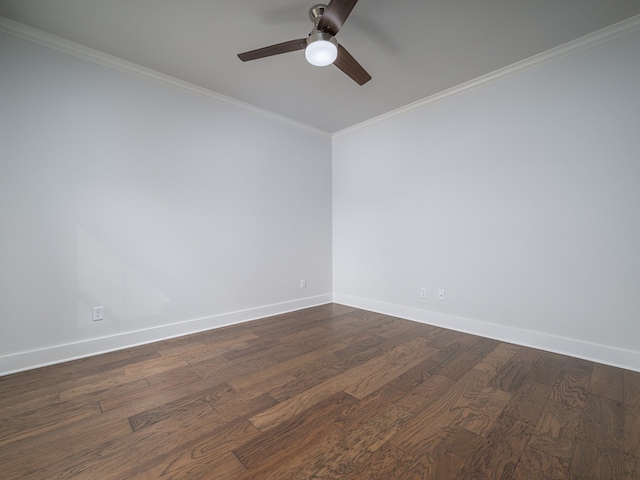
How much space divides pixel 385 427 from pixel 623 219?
2.36m

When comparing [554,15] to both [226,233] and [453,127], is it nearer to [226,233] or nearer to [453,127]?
[453,127]

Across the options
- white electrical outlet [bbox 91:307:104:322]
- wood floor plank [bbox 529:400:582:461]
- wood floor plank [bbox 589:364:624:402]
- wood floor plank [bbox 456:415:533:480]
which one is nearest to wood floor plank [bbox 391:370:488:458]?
wood floor plank [bbox 456:415:533:480]

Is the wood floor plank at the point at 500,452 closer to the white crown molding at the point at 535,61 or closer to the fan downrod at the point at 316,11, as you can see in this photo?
the fan downrod at the point at 316,11

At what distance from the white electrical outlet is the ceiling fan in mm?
2374

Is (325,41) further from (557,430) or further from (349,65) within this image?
(557,430)

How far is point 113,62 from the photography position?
244cm

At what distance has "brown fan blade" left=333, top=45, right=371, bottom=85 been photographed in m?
1.91

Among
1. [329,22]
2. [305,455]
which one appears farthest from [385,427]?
[329,22]

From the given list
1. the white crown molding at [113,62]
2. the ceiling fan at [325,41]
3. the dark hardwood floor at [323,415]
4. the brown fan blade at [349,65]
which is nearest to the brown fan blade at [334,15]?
the ceiling fan at [325,41]

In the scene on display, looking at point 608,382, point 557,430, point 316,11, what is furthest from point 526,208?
point 316,11

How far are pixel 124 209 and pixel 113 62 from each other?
1274 mm

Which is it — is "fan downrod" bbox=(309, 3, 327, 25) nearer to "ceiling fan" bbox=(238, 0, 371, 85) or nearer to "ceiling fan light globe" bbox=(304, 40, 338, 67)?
"ceiling fan" bbox=(238, 0, 371, 85)

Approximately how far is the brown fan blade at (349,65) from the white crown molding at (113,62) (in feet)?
5.27

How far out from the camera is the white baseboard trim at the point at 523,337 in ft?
7.01
